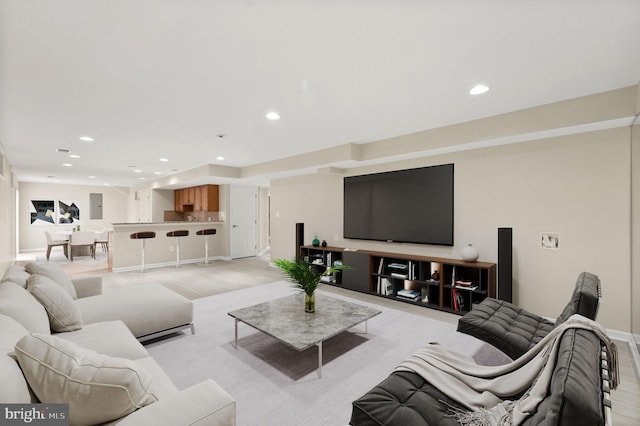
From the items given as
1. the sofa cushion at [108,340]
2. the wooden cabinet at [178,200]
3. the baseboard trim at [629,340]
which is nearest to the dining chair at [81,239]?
the wooden cabinet at [178,200]

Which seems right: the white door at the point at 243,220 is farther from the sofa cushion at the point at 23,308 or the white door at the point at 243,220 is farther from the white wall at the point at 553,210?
the sofa cushion at the point at 23,308

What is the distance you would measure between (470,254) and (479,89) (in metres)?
2.08

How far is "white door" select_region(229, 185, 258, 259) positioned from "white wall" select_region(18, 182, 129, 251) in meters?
6.55

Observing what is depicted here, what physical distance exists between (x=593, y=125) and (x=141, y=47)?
4155 millimetres

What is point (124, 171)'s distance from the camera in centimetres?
765

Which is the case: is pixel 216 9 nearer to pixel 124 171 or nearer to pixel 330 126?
pixel 330 126

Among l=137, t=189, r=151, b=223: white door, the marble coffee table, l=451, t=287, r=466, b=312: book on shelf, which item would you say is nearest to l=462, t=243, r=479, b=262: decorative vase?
l=451, t=287, r=466, b=312: book on shelf

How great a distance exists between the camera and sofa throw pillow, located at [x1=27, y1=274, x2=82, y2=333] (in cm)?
207

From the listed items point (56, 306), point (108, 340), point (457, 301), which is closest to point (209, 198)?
point (56, 306)

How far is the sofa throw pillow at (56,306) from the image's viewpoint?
207 cm

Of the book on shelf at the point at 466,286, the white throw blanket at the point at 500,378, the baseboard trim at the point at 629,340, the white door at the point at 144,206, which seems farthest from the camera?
the white door at the point at 144,206

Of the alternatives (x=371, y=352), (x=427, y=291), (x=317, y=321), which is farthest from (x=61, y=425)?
(x=427, y=291)

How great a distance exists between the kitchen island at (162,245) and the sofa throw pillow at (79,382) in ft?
20.5

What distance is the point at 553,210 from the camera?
3.33 m
